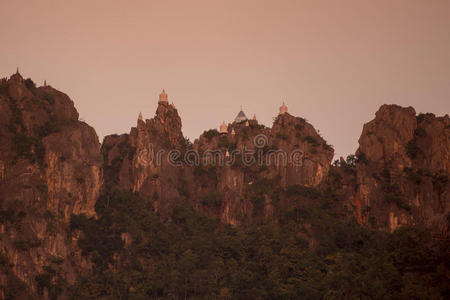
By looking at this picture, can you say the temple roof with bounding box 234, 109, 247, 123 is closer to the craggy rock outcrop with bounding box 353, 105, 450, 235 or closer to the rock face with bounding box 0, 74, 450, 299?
the rock face with bounding box 0, 74, 450, 299

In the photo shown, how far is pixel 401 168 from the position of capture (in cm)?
9856

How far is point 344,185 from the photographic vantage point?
328 feet

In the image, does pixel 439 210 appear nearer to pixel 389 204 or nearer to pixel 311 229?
pixel 389 204

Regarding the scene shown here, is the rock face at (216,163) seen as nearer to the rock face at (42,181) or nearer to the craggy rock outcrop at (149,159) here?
the craggy rock outcrop at (149,159)

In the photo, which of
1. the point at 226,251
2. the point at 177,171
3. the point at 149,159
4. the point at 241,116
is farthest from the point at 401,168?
the point at 241,116

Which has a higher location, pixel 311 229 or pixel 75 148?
pixel 75 148

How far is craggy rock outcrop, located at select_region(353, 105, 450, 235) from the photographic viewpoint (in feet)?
313

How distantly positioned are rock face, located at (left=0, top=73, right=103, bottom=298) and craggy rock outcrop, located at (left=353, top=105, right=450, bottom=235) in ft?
100

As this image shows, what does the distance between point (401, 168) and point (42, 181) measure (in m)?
40.3

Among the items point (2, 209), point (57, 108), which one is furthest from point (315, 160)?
point (2, 209)

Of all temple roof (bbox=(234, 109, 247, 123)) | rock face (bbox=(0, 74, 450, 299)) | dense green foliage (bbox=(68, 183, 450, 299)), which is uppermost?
temple roof (bbox=(234, 109, 247, 123))

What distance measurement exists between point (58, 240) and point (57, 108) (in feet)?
58.7

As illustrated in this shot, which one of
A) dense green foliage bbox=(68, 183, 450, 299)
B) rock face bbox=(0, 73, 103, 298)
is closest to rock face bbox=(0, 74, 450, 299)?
rock face bbox=(0, 73, 103, 298)

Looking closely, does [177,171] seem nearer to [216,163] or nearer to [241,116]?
[216,163]
